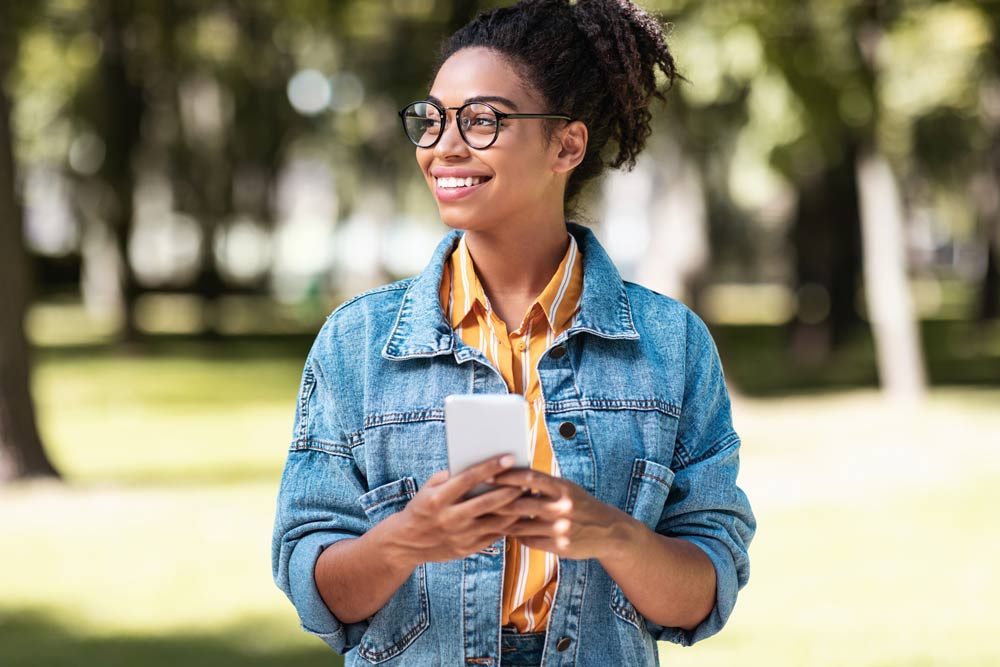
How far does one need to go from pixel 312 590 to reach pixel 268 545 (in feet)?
23.4

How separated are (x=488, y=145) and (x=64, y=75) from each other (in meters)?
31.1

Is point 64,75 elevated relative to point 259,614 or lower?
elevated

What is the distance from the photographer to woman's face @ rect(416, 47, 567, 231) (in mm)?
2688

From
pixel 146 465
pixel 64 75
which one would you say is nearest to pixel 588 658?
pixel 146 465

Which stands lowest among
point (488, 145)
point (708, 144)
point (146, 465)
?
point (146, 465)

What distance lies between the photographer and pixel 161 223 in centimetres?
3938

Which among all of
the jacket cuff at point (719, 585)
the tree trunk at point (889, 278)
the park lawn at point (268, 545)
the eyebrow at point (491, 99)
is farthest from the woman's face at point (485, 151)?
the tree trunk at point (889, 278)

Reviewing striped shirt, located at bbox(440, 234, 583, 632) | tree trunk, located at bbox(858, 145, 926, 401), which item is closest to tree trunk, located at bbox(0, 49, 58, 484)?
striped shirt, located at bbox(440, 234, 583, 632)

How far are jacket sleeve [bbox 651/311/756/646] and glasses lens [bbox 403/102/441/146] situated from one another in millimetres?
620

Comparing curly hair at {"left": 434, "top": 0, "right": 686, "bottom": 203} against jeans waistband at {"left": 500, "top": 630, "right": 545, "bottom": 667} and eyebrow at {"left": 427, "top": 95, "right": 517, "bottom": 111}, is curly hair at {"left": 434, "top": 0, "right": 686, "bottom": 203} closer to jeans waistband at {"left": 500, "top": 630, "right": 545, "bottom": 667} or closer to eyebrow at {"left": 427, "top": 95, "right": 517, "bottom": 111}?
eyebrow at {"left": 427, "top": 95, "right": 517, "bottom": 111}

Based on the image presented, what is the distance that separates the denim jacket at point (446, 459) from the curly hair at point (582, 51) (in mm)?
390

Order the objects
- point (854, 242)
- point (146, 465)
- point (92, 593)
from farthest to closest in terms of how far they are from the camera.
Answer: point (854, 242)
point (146, 465)
point (92, 593)

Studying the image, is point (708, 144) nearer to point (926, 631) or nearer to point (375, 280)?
point (926, 631)

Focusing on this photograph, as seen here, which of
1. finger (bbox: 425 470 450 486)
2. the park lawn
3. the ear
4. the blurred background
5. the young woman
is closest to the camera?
finger (bbox: 425 470 450 486)
